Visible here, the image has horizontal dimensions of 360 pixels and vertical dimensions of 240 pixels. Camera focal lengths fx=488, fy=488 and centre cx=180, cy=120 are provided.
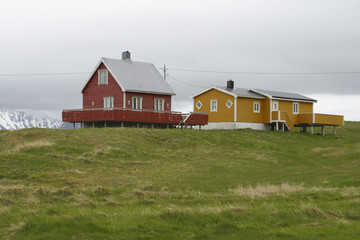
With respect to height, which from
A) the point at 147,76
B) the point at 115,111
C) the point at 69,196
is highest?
the point at 147,76

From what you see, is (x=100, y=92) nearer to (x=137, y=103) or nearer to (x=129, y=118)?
(x=137, y=103)

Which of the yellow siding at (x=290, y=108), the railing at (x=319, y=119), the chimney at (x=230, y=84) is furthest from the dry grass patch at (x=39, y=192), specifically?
the railing at (x=319, y=119)

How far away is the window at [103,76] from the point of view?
169ft

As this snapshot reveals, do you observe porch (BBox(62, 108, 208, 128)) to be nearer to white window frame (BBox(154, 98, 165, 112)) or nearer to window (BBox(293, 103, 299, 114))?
white window frame (BBox(154, 98, 165, 112))

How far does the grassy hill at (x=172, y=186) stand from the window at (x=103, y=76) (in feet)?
38.9

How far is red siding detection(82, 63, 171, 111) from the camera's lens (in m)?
49.8

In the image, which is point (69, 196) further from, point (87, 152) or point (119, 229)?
point (87, 152)

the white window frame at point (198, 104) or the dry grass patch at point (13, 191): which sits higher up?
the white window frame at point (198, 104)

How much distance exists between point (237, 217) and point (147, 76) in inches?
1637

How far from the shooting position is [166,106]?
53.0 m

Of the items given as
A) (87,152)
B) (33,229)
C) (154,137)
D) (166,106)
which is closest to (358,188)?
(33,229)

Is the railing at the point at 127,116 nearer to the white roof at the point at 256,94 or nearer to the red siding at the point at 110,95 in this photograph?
the red siding at the point at 110,95

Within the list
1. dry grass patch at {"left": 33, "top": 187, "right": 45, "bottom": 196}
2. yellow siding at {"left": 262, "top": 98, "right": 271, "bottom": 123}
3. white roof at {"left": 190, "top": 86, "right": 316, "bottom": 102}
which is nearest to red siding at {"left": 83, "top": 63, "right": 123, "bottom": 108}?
white roof at {"left": 190, "top": 86, "right": 316, "bottom": 102}

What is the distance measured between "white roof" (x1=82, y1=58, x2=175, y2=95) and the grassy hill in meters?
9.46
